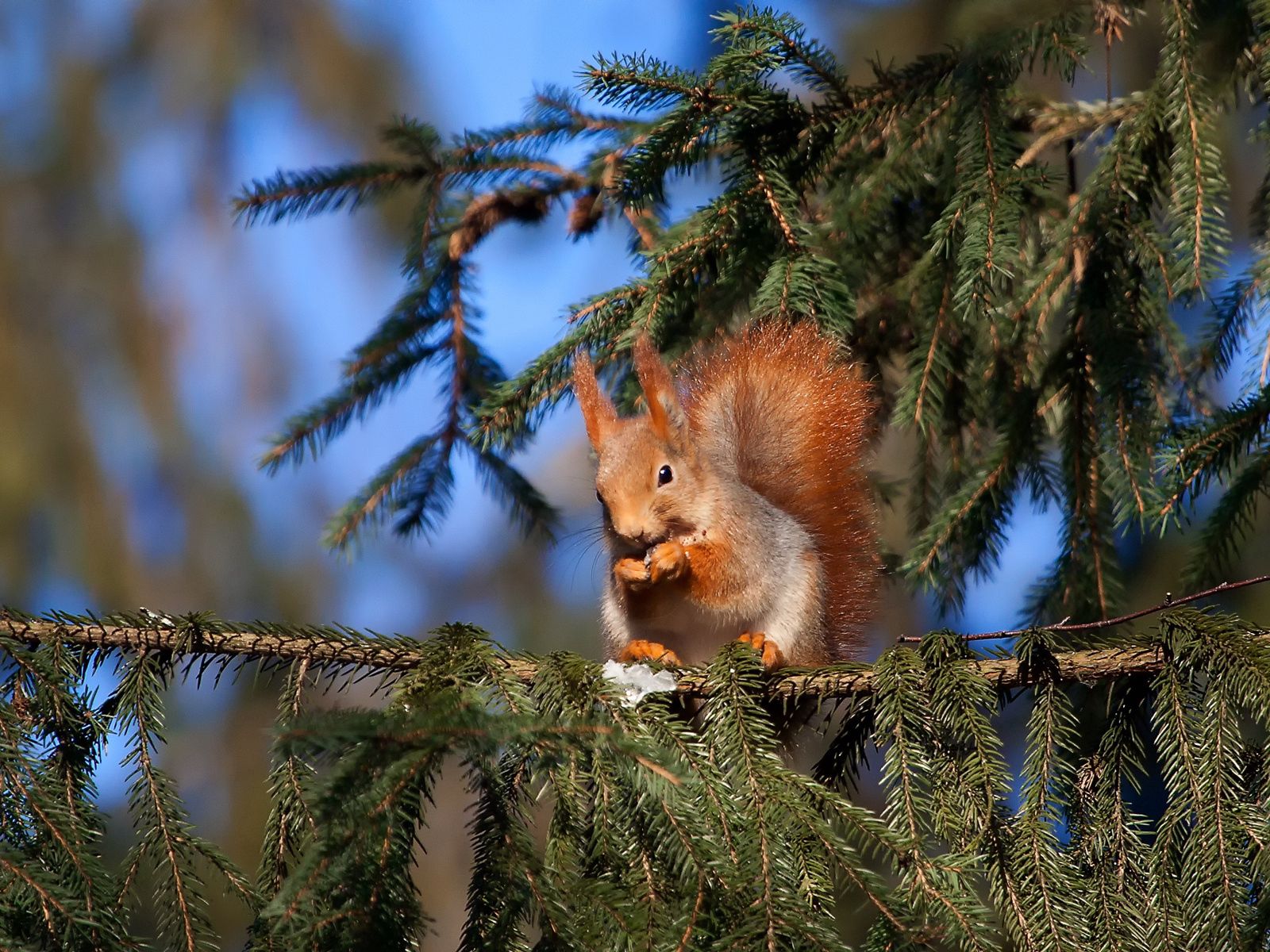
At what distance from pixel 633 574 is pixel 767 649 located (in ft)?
0.66

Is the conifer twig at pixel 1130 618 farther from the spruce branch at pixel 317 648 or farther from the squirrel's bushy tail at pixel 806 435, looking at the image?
the squirrel's bushy tail at pixel 806 435

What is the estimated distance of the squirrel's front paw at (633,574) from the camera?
1.48 m

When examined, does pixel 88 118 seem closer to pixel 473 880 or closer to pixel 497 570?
pixel 497 570

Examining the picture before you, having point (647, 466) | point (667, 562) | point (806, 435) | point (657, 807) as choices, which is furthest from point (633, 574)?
point (657, 807)

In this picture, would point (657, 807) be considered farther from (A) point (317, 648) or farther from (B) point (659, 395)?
(B) point (659, 395)

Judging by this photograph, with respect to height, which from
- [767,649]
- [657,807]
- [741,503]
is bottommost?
[657,807]

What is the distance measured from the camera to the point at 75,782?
1.08 meters

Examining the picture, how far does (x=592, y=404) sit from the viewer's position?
5.27 feet

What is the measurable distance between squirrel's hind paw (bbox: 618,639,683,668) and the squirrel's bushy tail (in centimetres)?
28

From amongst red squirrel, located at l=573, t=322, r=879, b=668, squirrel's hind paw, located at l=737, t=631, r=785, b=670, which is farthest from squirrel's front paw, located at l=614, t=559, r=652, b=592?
squirrel's hind paw, located at l=737, t=631, r=785, b=670

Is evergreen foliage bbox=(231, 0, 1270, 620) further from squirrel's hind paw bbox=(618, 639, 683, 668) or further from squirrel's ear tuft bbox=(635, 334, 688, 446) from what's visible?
squirrel's hind paw bbox=(618, 639, 683, 668)

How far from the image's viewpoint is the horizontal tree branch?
1.09 meters

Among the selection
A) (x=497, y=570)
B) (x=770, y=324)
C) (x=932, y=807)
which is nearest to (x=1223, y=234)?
(x=770, y=324)

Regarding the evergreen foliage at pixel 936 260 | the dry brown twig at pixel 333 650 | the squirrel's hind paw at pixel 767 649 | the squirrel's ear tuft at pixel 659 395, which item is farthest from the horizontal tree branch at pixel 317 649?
the squirrel's ear tuft at pixel 659 395
